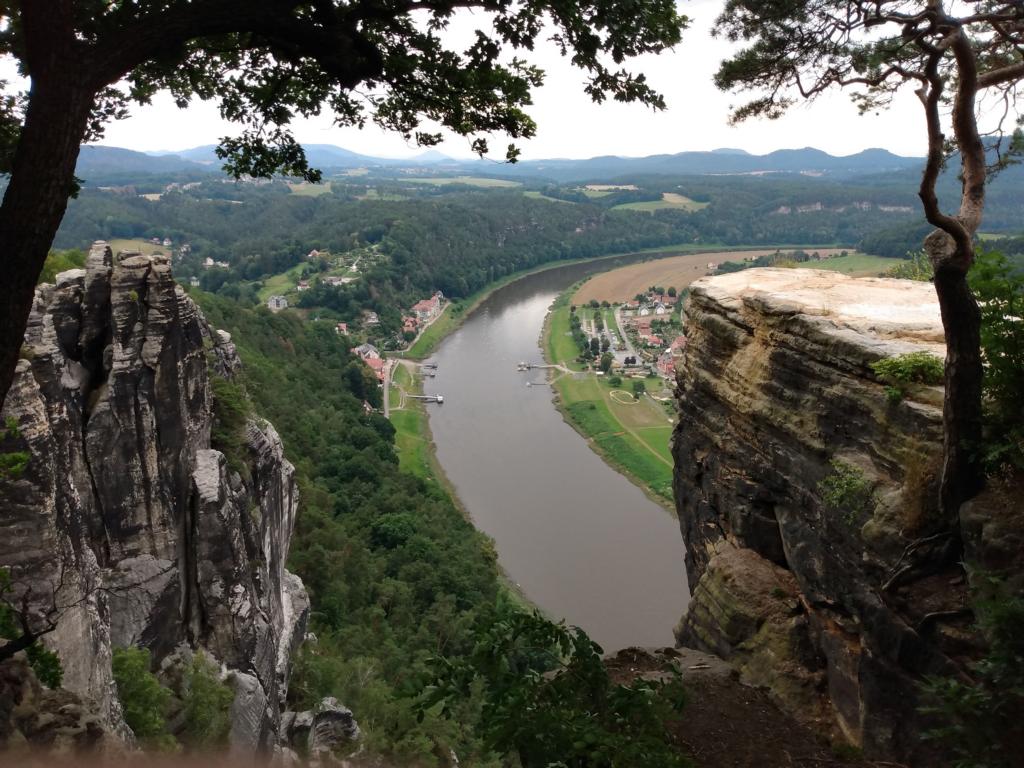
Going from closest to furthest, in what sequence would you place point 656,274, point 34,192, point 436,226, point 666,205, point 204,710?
1. point 34,192
2. point 204,710
3. point 656,274
4. point 436,226
5. point 666,205

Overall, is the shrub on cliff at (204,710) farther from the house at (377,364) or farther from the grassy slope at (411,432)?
the house at (377,364)

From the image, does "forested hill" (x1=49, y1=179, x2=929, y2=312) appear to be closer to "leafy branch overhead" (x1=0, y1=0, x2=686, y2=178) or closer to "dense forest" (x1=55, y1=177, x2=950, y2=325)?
"dense forest" (x1=55, y1=177, x2=950, y2=325)

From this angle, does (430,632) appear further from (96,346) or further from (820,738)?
(820,738)

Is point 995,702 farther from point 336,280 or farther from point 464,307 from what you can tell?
point 464,307

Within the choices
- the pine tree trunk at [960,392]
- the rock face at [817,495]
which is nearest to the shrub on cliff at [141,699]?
the rock face at [817,495]

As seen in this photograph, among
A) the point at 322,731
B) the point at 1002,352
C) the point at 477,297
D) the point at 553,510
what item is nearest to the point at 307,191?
the point at 477,297

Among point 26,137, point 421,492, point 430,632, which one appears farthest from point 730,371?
point 421,492
